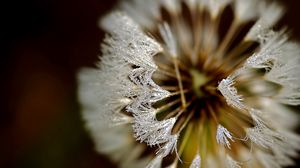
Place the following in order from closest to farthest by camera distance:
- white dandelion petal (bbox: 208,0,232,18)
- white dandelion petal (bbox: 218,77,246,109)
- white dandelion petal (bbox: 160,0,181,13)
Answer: white dandelion petal (bbox: 218,77,246,109) → white dandelion petal (bbox: 208,0,232,18) → white dandelion petal (bbox: 160,0,181,13)

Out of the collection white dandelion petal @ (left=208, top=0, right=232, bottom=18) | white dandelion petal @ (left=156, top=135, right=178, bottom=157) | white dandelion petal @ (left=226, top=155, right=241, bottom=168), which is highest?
white dandelion petal @ (left=208, top=0, right=232, bottom=18)

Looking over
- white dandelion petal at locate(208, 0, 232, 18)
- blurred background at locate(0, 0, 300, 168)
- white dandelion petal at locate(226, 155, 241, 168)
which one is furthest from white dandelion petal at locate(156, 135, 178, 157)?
blurred background at locate(0, 0, 300, 168)

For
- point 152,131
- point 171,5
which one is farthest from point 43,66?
point 152,131

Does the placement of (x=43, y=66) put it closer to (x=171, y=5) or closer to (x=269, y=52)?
(x=171, y=5)

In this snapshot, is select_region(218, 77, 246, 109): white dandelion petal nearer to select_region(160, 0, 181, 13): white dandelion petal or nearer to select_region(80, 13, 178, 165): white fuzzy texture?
select_region(80, 13, 178, 165): white fuzzy texture

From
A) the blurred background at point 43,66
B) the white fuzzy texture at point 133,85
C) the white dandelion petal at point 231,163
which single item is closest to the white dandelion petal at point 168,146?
the white fuzzy texture at point 133,85

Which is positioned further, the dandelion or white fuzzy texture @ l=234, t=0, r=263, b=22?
white fuzzy texture @ l=234, t=0, r=263, b=22

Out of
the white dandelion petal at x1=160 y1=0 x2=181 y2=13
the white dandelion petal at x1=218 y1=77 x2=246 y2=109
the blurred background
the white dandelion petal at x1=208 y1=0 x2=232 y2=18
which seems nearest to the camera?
the white dandelion petal at x1=218 y1=77 x2=246 y2=109

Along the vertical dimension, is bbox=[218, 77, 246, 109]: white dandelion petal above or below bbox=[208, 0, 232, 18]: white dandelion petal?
below
